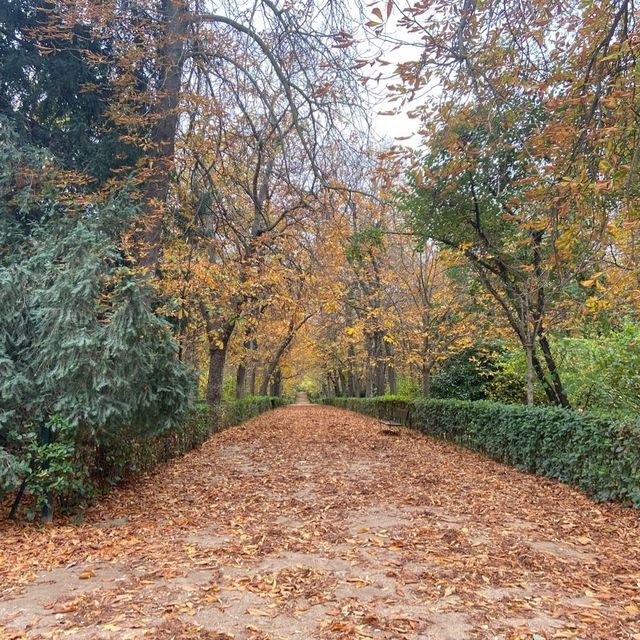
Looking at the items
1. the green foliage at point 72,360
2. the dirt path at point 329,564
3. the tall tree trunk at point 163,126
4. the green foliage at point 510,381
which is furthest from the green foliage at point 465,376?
the green foliage at point 72,360

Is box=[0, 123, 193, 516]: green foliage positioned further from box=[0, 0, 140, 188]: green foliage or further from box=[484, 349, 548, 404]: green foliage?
box=[484, 349, 548, 404]: green foliage

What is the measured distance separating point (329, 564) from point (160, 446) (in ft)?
16.2

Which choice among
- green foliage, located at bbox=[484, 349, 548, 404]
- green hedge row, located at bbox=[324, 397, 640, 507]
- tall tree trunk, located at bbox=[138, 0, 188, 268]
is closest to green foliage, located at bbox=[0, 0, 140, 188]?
tall tree trunk, located at bbox=[138, 0, 188, 268]

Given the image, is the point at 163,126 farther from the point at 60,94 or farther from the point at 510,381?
the point at 510,381

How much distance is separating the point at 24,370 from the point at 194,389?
91.3 inches

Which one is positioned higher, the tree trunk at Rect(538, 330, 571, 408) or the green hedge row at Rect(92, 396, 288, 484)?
the tree trunk at Rect(538, 330, 571, 408)

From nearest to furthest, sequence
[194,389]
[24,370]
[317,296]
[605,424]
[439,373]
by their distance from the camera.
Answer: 1. [24,370]
2. [605,424]
3. [194,389]
4. [317,296]
5. [439,373]

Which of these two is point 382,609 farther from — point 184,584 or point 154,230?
point 154,230

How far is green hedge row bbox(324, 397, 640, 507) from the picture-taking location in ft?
17.9

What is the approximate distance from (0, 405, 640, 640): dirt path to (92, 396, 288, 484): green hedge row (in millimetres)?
304

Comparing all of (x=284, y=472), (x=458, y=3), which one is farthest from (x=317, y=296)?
(x=458, y=3)

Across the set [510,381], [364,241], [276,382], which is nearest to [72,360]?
[364,241]

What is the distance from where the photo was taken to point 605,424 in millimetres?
5891

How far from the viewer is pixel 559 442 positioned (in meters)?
6.85
